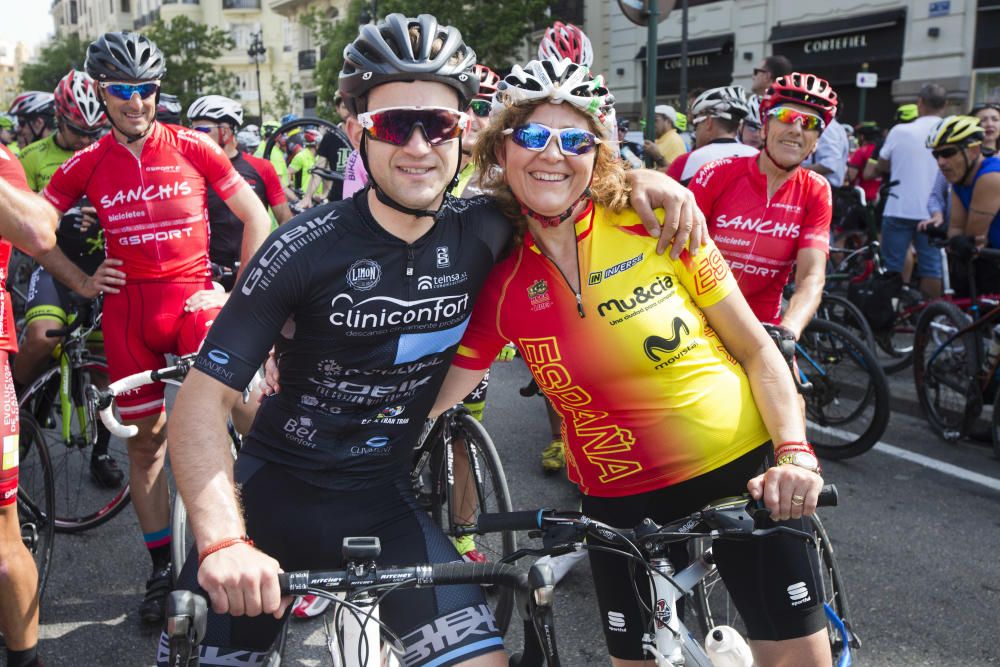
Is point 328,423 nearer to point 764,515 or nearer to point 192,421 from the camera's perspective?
point 192,421

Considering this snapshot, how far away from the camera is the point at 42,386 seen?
16.7 ft

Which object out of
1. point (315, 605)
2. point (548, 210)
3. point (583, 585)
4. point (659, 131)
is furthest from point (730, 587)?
point (659, 131)

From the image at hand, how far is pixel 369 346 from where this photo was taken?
2346 millimetres

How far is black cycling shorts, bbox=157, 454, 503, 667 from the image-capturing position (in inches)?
87.5

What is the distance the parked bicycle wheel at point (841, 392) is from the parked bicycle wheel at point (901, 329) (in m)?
1.80

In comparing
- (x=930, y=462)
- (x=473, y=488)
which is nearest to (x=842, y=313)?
(x=930, y=462)

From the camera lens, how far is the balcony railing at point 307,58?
5986 centimetres

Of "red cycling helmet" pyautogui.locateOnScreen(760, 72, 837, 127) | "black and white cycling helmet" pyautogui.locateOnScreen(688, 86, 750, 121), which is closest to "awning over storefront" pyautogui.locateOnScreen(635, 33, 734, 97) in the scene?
"black and white cycling helmet" pyautogui.locateOnScreen(688, 86, 750, 121)

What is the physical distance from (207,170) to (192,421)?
270cm

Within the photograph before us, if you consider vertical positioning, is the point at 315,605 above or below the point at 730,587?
below

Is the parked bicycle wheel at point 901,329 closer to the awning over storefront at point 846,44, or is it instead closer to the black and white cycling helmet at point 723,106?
the black and white cycling helmet at point 723,106

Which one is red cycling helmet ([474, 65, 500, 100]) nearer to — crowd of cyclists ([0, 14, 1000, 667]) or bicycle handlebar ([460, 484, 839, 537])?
crowd of cyclists ([0, 14, 1000, 667])

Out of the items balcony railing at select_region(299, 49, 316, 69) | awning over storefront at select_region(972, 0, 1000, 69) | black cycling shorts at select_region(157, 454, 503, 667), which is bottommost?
black cycling shorts at select_region(157, 454, 503, 667)

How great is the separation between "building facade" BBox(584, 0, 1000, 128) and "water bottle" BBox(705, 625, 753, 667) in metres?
14.2
